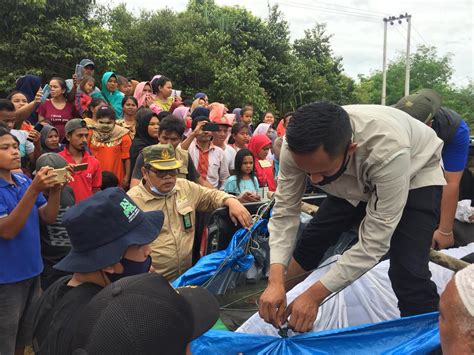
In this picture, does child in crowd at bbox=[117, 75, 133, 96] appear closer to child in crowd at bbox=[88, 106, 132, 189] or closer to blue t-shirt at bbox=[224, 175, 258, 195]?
child in crowd at bbox=[88, 106, 132, 189]

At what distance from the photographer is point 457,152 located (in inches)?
107

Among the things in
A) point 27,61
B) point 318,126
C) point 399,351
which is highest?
point 27,61

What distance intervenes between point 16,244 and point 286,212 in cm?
154

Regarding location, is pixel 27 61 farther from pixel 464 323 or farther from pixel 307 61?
pixel 307 61

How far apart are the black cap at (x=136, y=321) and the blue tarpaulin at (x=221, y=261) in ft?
4.16

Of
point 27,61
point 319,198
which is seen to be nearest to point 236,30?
point 27,61

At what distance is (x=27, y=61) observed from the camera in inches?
409

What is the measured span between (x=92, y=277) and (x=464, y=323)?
3.64 feet

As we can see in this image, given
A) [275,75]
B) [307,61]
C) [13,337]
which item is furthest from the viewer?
[307,61]

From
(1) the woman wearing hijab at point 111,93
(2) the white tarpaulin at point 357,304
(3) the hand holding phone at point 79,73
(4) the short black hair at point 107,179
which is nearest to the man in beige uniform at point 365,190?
(2) the white tarpaulin at point 357,304

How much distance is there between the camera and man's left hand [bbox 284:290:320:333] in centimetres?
167

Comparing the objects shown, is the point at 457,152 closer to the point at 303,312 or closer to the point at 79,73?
the point at 303,312

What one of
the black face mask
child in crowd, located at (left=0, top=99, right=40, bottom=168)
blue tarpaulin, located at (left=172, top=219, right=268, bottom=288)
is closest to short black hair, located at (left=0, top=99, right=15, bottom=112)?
child in crowd, located at (left=0, top=99, right=40, bottom=168)

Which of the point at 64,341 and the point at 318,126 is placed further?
the point at 318,126
